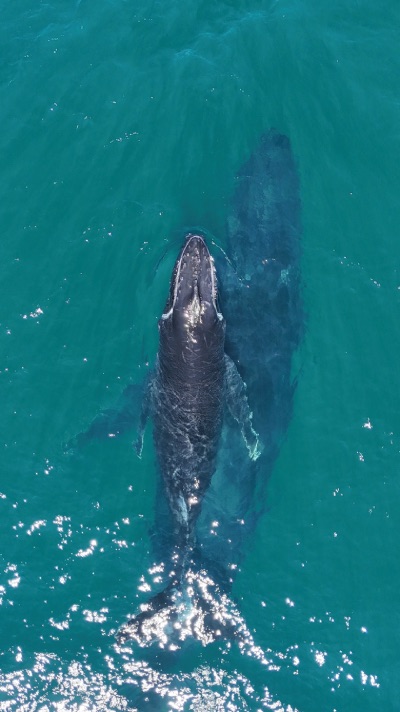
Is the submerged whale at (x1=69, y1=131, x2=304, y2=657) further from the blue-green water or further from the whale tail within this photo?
the blue-green water

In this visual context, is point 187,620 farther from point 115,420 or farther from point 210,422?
point 115,420

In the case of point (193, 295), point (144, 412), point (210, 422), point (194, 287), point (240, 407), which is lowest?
point (210, 422)

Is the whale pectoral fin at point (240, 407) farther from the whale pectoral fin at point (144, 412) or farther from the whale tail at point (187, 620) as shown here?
the whale tail at point (187, 620)

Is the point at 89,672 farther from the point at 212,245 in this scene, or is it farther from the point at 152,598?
the point at 212,245

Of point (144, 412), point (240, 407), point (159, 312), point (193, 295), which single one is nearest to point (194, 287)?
point (193, 295)

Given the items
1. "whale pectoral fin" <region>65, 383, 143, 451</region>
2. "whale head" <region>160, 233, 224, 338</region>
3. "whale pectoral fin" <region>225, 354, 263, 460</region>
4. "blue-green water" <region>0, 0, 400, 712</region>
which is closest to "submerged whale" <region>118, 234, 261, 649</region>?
"whale head" <region>160, 233, 224, 338</region>
